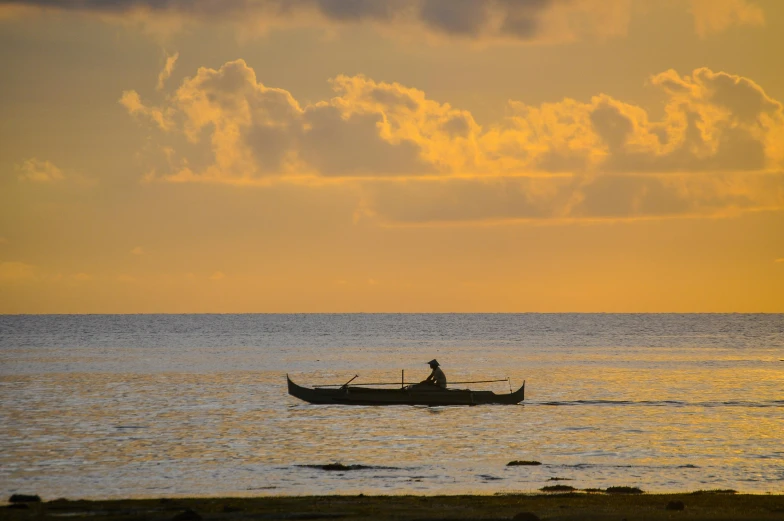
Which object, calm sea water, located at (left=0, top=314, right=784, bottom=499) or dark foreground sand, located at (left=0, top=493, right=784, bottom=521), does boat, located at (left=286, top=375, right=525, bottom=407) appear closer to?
calm sea water, located at (left=0, top=314, right=784, bottom=499)

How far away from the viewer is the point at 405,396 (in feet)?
175

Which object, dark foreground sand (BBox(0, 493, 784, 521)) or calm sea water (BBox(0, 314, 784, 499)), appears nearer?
dark foreground sand (BBox(0, 493, 784, 521))

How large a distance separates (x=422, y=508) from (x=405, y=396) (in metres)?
29.4

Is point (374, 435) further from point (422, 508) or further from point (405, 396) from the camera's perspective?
point (422, 508)

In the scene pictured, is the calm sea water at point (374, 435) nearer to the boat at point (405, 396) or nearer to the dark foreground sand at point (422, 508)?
the boat at point (405, 396)

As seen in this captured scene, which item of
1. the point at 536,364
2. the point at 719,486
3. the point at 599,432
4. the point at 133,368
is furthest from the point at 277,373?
the point at 719,486

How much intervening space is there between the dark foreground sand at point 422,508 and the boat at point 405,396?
26247 mm

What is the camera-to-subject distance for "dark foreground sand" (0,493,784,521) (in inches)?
896

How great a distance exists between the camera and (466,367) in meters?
93.9

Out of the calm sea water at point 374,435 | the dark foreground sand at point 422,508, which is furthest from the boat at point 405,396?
the dark foreground sand at point 422,508

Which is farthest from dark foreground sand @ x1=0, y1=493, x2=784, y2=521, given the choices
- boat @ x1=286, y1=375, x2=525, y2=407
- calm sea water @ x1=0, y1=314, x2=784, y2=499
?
boat @ x1=286, y1=375, x2=525, y2=407

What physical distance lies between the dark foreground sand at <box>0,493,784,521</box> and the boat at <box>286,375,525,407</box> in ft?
86.1

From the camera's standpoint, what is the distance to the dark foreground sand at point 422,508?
22.8m

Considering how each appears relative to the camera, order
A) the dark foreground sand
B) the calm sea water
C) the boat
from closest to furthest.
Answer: the dark foreground sand < the calm sea water < the boat
